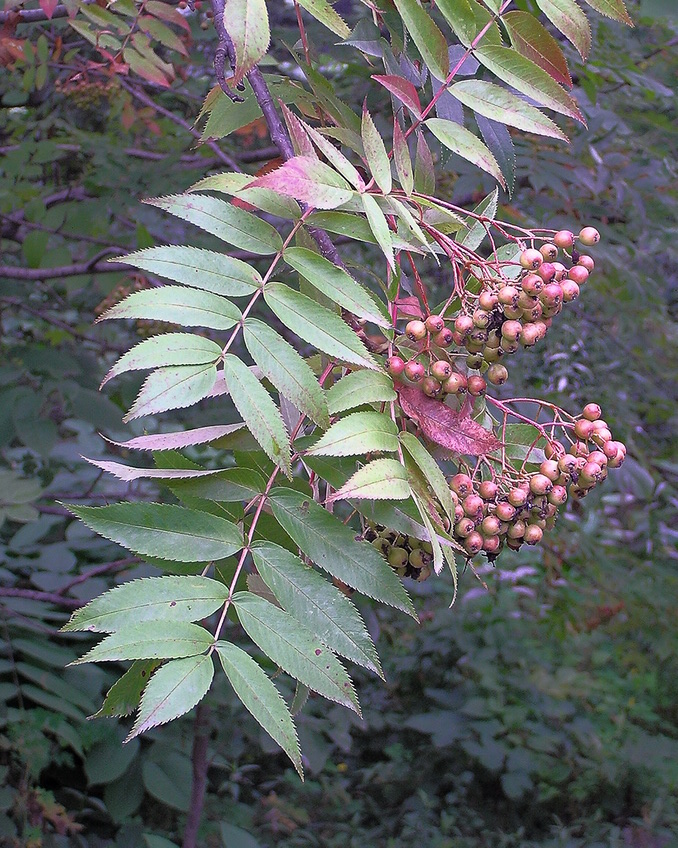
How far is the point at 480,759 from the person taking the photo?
3746mm

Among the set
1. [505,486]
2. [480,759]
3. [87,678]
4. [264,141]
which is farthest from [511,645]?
[505,486]

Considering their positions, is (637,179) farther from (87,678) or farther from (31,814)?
(31,814)

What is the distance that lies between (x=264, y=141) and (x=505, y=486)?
287 centimetres

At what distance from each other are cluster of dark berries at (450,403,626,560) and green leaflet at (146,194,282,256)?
350 millimetres

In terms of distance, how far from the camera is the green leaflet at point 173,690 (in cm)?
73

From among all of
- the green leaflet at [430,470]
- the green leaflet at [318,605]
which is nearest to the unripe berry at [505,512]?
the green leaflet at [430,470]

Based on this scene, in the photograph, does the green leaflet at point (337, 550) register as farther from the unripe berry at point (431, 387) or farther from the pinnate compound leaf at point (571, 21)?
the pinnate compound leaf at point (571, 21)

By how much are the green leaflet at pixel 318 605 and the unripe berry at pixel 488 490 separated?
233 mm

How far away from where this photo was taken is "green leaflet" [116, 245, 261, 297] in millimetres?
872

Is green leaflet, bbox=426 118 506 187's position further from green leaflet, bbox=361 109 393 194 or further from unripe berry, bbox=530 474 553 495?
unripe berry, bbox=530 474 553 495

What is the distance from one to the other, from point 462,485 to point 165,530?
34cm

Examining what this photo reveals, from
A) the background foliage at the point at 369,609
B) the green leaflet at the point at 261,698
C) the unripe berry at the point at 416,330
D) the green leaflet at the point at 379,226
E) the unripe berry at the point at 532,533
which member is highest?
the green leaflet at the point at 379,226

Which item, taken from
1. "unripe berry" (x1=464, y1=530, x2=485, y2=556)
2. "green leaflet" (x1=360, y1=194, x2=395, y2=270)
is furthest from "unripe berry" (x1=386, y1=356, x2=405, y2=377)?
"unripe berry" (x1=464, y1=530, x2=485, y2=556)

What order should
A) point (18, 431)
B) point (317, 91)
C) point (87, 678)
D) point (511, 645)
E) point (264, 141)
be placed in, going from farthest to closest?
point (511, 645), point (264, 141), point (87, 678), point (18, 431), point (317, 91)
